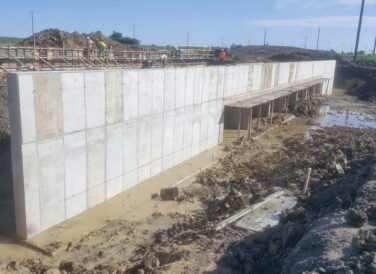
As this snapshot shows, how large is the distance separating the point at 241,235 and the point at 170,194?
3929mm

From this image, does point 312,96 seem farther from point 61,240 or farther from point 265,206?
point 61,240

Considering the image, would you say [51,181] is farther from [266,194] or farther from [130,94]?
[266,194]

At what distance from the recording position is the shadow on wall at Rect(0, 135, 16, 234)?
Answer: 9.88 meters

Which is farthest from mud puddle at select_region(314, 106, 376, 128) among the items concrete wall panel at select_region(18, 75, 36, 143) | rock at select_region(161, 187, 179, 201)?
concrete wall panel at select_region(18, 75, 36, 143)

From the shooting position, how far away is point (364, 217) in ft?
22.5

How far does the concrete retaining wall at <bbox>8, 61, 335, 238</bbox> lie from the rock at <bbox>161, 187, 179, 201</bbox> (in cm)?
123

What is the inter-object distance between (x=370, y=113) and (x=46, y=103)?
96.7ft

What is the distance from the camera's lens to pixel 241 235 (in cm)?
879

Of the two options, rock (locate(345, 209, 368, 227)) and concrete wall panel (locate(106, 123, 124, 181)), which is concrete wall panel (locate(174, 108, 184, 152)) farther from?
rock (locate(345, 209, 368, 227))

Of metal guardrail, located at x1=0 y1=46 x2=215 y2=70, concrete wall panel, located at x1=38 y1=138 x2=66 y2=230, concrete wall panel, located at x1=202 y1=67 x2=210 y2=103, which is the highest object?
metal guardrail, located at x1=0 y1=46 x2=215 y2=70

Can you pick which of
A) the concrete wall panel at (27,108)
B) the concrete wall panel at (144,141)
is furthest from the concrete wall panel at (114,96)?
the concrete wall panel at (27,108)

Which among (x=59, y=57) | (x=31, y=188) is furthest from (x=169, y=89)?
(x=59, y=57)

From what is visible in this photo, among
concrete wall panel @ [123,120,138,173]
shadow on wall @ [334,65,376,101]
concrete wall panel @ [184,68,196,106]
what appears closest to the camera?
concrete wall panel @ [123,120,138,173]

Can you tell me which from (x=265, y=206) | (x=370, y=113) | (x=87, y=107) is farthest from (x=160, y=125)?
(x=370, y=113)
